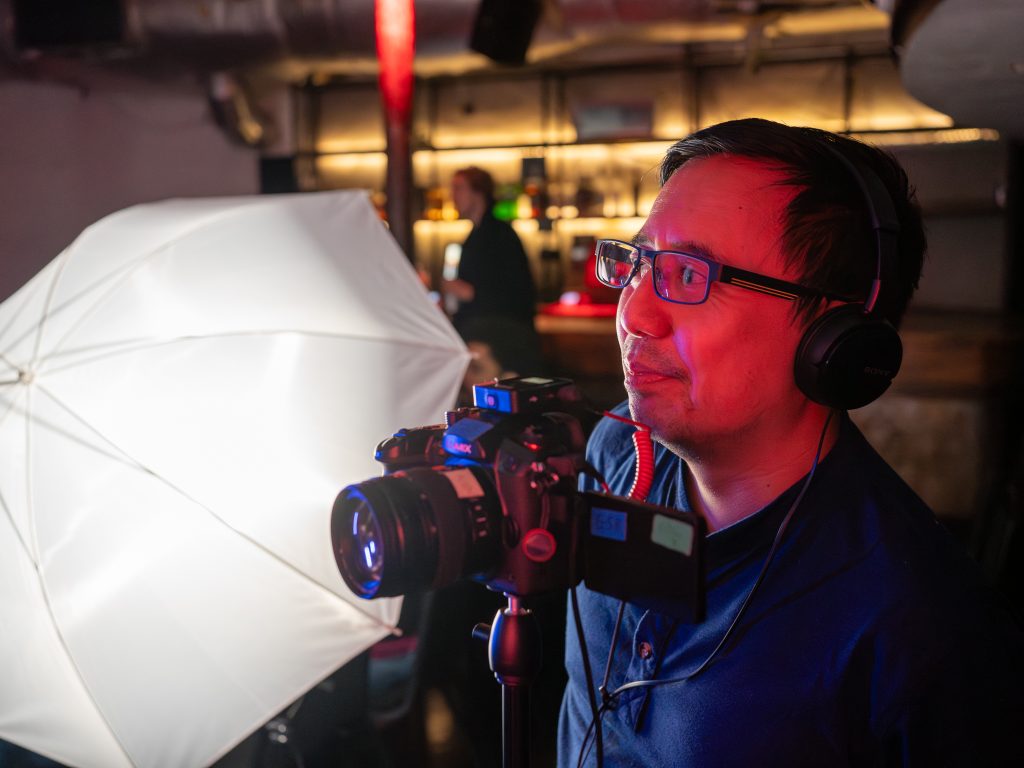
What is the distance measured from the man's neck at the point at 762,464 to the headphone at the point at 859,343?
0.22ft

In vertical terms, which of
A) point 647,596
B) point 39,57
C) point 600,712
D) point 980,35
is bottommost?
point 600,712

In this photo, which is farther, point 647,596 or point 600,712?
point 600,712

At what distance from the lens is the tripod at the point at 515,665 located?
0.75 metres

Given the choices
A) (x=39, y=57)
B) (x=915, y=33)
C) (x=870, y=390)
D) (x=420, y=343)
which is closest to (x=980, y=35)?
(x=915, y=33)

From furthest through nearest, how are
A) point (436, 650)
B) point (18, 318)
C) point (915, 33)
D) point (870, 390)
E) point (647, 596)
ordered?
point (436, 650) → point (915, 33) → point (18, 318) → point (870, 390) → point (647, 596)

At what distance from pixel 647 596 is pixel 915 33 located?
2.16 meters

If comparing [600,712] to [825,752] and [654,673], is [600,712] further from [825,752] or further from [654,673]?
[825,752]

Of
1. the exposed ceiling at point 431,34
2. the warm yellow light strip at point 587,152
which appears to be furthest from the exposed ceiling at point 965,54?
the warm yellow light strip at point 587,152

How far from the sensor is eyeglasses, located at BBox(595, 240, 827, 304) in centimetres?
80

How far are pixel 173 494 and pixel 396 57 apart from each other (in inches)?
67.4

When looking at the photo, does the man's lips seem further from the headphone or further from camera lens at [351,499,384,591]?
camera lens at [351,499,384,591]

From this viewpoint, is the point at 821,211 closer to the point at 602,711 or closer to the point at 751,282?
the point at 751,282

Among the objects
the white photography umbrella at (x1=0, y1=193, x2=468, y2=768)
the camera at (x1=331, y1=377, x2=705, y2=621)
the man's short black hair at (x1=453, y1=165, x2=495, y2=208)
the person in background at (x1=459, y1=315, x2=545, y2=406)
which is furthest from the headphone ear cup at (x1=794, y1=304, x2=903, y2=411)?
the man's short black hair at (x1=453, y1=165, x2=495, y2=208)

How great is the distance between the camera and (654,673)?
0.84m
